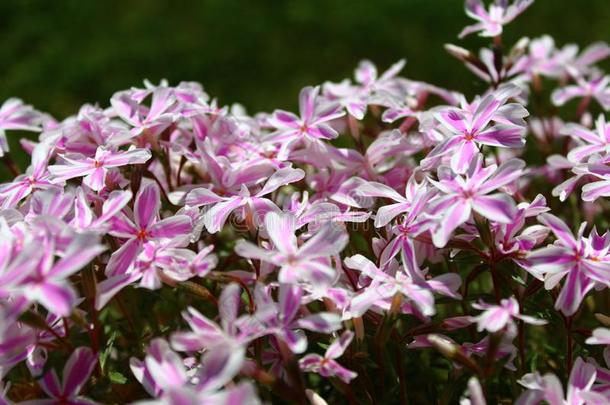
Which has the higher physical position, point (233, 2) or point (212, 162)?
point (212, 162)

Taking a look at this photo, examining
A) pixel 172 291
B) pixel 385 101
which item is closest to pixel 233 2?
pixel 385 101

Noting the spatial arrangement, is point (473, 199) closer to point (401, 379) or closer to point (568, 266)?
point (568, 266)

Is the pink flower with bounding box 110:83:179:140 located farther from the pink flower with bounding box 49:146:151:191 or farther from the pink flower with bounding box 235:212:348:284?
the pink flower with bounding box 235:212:348:284

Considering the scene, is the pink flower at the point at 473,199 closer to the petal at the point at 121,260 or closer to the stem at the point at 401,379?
the stem at the point at 401,379

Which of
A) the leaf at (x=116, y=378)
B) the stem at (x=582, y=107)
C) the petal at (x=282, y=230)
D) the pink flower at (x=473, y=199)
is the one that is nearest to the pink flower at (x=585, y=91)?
the stem at (x=582, y=107)

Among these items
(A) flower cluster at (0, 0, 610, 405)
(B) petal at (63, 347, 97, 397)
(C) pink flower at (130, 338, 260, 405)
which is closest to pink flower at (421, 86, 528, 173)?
(A) flower cluster at (0, 0, 610, 405)

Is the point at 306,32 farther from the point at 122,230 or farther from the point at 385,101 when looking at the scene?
the point at 122,230
